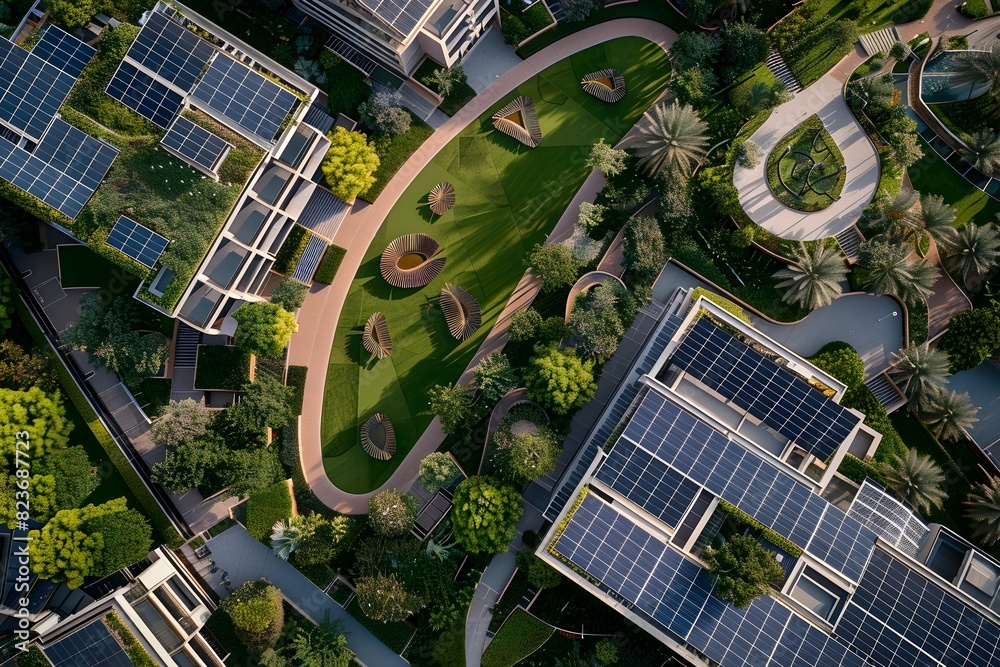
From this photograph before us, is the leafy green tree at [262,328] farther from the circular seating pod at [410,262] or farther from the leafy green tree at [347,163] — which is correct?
the leafy green tree at [347,163]

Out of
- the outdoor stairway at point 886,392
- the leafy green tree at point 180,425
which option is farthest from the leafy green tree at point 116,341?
the outdoor stairway at point 886,392

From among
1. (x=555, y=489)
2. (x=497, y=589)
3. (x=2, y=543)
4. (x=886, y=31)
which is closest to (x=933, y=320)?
(x=886, y=31)

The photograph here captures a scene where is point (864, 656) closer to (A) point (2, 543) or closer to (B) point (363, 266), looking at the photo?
(B) point (363, 266)

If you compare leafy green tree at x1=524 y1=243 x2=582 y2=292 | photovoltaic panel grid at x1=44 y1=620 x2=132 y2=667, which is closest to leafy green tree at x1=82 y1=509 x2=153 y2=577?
photovoltaic panel grid at x1=44 y1=620 x2=132 y2=667

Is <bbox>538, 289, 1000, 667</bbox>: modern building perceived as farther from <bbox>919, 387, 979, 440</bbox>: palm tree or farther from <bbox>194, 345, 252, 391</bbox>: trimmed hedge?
<bbox>194, 345, 252, 391</bbox>: trimmed hedge

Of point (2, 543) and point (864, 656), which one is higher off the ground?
point (864, 656)
